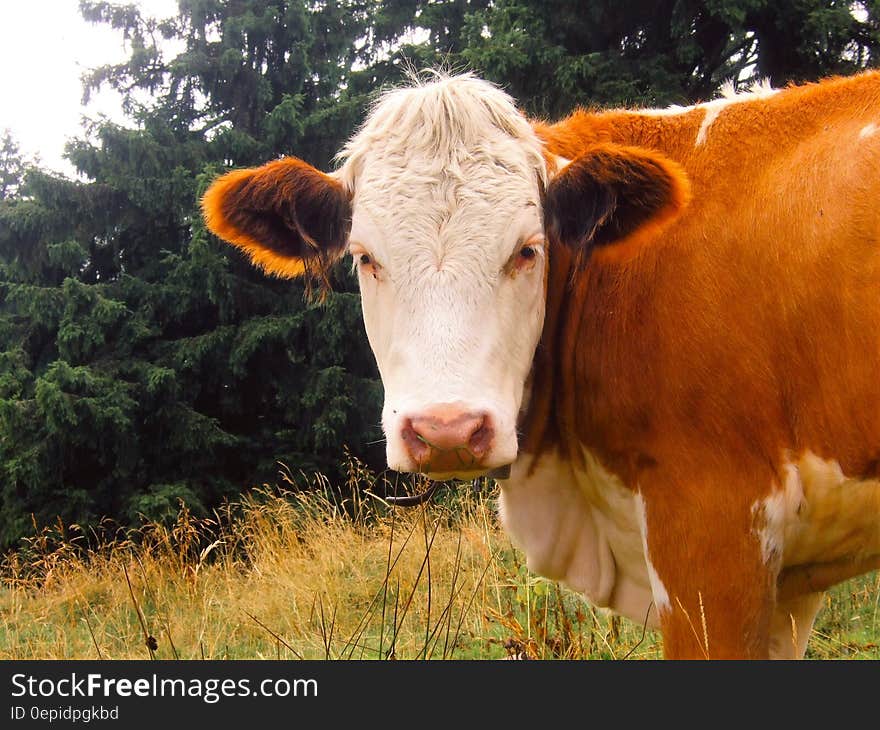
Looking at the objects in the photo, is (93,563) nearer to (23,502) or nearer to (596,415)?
(23,502)

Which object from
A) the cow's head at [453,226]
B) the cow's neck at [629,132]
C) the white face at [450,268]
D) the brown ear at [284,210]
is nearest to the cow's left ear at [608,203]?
the cow's head at [453,226]

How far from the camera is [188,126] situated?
13211 mm

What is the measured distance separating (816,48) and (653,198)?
8.10 meters

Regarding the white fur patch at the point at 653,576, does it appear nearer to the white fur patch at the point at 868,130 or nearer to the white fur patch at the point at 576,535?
the white fur patch at the point at 576,535

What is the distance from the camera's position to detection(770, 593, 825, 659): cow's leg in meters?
2.93

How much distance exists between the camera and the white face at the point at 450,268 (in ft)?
6.77


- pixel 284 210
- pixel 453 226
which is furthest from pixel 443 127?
pixel 284 210

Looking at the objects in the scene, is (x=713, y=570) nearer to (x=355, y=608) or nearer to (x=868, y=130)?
(x=868, y=130)

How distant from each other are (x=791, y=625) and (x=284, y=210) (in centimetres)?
224

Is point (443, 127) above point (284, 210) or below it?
above

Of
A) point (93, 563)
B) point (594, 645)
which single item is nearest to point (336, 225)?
point (594, 645)

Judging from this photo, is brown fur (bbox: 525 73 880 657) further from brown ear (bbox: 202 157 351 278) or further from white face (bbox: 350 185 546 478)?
brown ear (bbox: 202 157 351 278)

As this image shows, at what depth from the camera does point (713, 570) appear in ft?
7.51

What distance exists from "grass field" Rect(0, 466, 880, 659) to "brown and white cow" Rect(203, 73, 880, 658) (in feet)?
1.87
